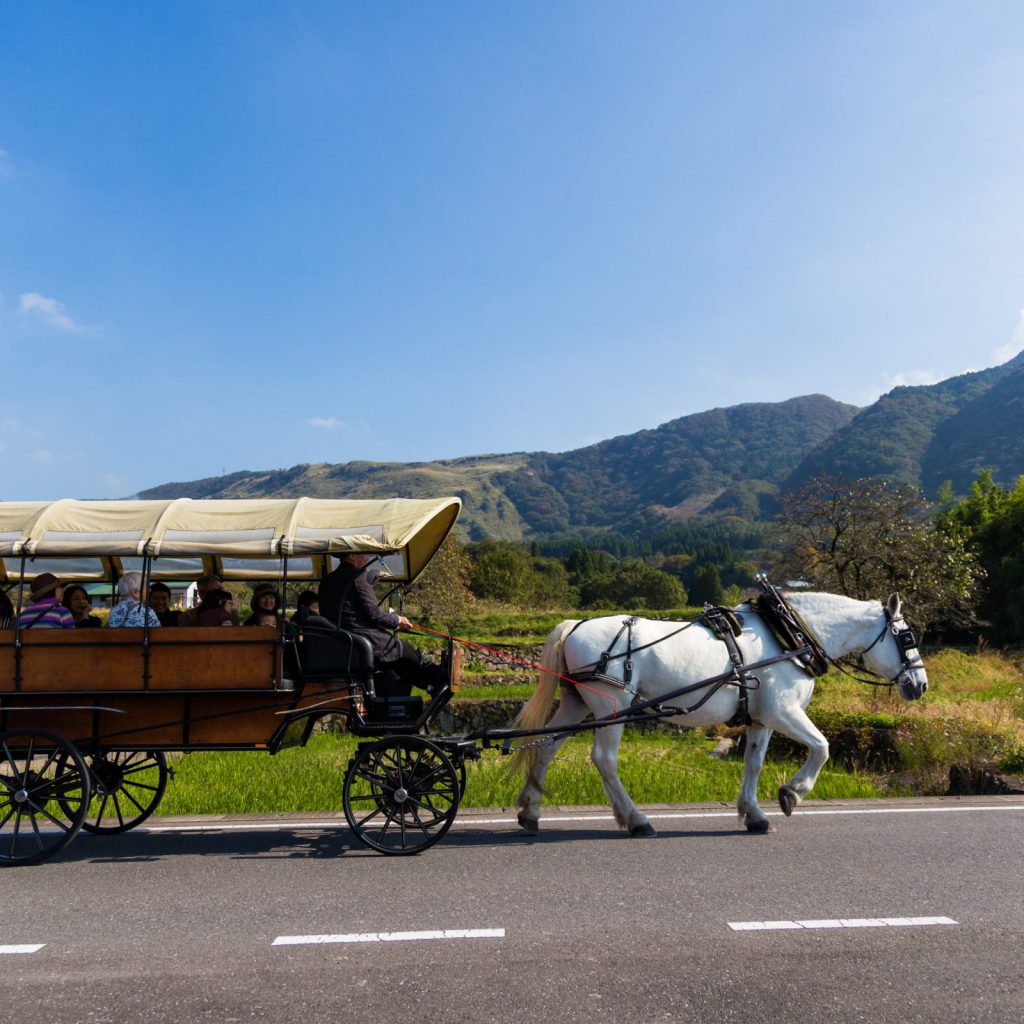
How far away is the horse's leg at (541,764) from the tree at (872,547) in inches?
934

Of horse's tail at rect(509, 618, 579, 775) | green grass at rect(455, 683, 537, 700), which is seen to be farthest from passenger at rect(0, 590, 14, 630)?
green grass at rect(455, 683, 537, 700)

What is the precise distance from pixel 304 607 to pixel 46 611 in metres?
2.21

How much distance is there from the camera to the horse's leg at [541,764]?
7941mm

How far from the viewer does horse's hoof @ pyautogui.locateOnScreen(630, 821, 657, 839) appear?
768 centimetres

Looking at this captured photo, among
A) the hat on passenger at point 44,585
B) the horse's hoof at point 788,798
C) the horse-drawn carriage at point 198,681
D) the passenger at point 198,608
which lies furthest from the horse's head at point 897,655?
the hat on passenger at point 44,585

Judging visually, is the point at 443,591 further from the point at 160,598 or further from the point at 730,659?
the point at 730,659

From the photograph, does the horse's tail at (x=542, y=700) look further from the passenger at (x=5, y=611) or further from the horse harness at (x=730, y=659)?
the passenger at (x=5, y=611)

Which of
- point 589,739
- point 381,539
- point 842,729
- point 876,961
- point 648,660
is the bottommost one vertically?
point 589,739

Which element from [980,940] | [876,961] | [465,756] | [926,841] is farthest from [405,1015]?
[926,841]

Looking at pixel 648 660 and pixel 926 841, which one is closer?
pixel 926 841

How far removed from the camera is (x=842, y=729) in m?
13.5

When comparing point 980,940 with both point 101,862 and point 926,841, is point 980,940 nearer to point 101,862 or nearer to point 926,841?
point 926,841

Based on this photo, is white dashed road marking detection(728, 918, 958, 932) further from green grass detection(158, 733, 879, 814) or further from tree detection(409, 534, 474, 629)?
tree detection(409, 534, 474, 629)

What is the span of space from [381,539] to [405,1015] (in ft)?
12.7
